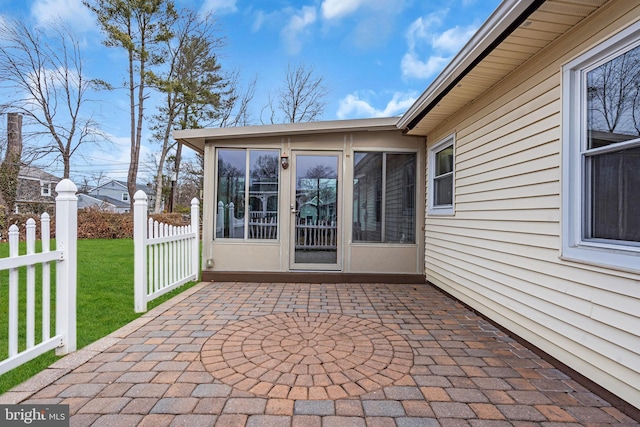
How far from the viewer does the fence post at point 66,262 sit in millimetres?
2242

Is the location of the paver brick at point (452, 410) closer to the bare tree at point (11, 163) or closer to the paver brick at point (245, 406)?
the paver brick at point (245, 406)

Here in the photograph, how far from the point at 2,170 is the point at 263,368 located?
44.1 feet

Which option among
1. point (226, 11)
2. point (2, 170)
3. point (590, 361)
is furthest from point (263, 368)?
point (226, 11)

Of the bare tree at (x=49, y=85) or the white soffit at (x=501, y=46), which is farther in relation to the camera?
the bare tree at (x=49, y=85)

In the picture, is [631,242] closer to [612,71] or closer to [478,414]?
[612,71]

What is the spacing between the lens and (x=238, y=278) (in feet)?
16.2

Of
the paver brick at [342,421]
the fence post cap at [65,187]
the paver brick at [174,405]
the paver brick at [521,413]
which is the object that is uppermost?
the fence post cap at [65,187]

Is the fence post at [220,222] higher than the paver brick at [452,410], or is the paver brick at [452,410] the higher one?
the fence post at [220,222]

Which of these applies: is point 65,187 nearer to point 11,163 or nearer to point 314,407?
point 314,407

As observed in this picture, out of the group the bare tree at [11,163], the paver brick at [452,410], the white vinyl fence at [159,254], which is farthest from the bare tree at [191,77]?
the paver brick at [452,410]

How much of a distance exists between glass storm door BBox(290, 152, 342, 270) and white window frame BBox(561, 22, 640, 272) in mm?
3148

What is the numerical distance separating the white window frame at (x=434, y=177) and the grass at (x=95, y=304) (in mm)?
3843

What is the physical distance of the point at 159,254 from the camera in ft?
13.0

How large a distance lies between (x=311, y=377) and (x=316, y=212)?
10.6ft
